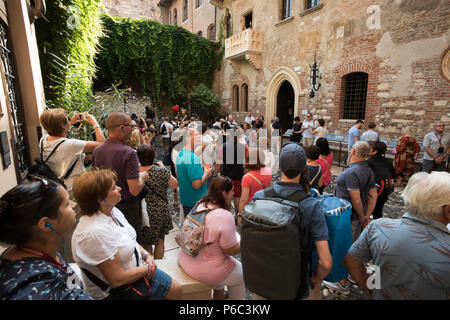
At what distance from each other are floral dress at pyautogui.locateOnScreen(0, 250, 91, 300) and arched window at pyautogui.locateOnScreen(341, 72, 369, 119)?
10.3 metres

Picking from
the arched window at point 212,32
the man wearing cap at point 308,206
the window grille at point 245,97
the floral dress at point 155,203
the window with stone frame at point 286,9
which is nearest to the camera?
the man wearing cap at point 308,206

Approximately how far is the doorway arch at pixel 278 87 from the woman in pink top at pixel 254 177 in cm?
914

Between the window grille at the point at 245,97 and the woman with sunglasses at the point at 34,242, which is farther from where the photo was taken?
the window grille at the point at 245,97

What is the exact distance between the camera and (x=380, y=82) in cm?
820

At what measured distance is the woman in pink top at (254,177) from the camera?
119 inches

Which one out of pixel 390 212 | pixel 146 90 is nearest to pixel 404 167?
pixel 390 212

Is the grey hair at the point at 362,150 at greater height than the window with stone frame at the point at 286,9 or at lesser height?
lesser

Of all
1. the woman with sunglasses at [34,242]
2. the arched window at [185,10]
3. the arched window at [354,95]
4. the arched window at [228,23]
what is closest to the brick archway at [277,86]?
the arched window at [354,95]

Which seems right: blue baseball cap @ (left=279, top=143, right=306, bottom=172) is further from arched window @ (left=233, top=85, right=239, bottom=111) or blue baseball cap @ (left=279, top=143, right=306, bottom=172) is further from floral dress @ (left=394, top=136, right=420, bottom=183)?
arched window @ (left=233, top=85, right=239, bottom=111)

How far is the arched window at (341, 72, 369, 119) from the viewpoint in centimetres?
912

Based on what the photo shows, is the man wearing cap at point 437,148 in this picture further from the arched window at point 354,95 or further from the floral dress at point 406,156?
the arched window at point 354,95

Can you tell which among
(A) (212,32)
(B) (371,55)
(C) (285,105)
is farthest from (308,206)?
(A) (212,32)
